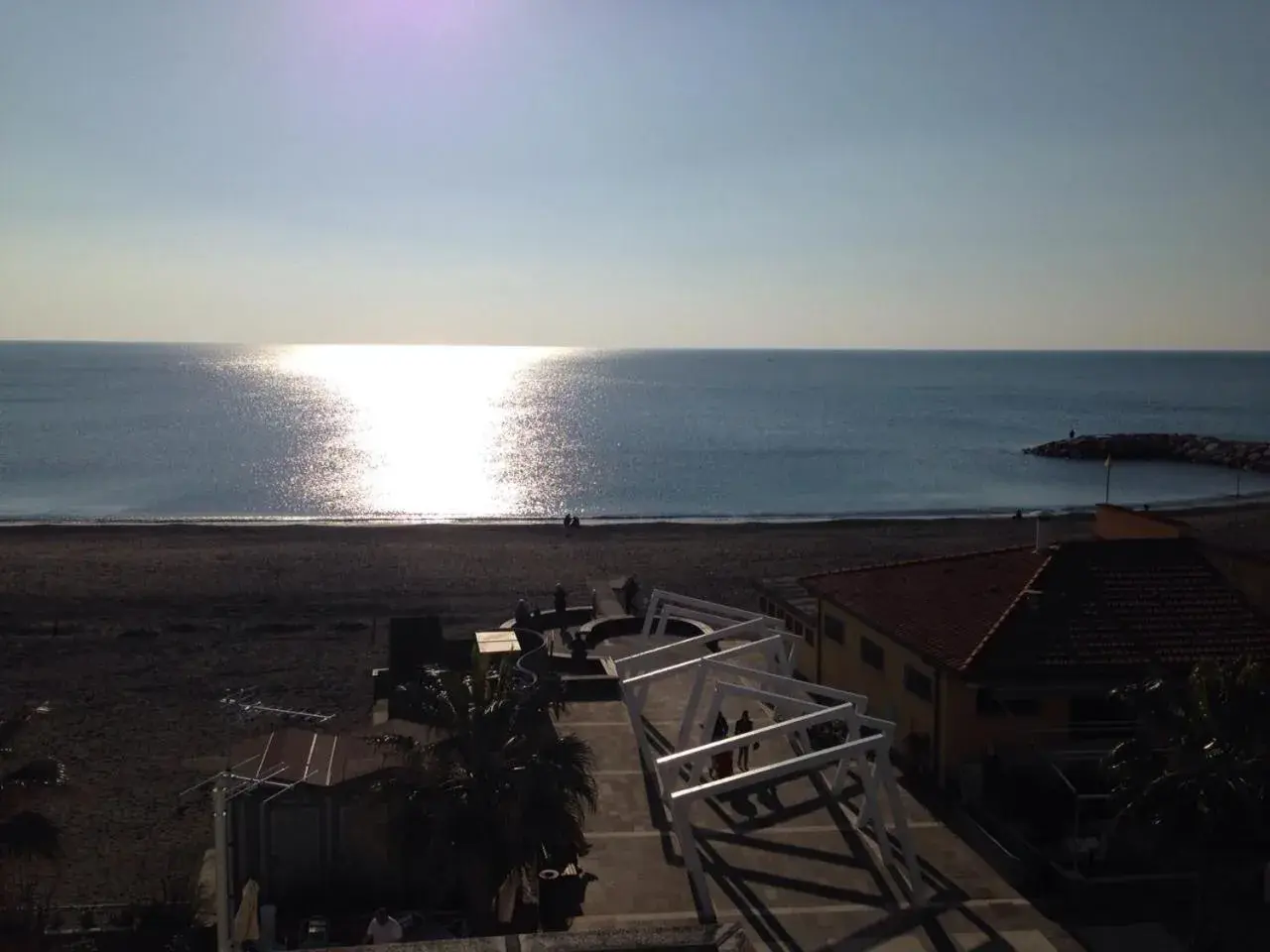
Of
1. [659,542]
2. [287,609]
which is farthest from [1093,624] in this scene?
[659,542]

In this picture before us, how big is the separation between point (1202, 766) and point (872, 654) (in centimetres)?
950

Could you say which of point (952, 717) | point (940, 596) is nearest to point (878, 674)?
point (940, 596)

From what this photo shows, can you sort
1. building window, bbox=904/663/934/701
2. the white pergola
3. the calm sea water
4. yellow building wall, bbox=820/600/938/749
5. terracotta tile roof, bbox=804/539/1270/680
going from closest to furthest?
the white pergola, terracotta tile roof, bbox=804/539/1270/680, building window, bbox=904/663/934/701, yellow building wall, bbox=820/600/938/749, the calm sea water

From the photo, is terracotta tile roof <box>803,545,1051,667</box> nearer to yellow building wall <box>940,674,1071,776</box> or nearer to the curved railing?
yellow building wall <box>940,674,1071,776</box>

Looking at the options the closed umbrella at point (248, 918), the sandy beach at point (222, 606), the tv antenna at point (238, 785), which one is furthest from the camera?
the sandy beach at point (222, 606)

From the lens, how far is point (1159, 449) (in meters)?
105

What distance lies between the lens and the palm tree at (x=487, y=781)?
10547 millimetres

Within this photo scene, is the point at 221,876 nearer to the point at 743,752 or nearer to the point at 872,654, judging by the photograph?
the point at 743,752

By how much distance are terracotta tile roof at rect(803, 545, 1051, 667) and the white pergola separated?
5.17 ft

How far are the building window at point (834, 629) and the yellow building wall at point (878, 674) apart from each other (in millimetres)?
68

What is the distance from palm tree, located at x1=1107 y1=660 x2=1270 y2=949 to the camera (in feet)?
37.6

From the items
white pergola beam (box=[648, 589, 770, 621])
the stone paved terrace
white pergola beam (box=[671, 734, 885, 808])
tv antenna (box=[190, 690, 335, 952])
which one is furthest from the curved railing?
tv antenna (box=[190, 690, 335, 952])

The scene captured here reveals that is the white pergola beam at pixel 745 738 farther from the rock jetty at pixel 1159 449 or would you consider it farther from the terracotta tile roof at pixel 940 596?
the rock jetty at pixel 1159 449

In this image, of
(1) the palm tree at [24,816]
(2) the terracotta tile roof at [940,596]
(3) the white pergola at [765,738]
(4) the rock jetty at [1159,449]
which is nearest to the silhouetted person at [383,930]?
(1) the palm tree at [24,816]
